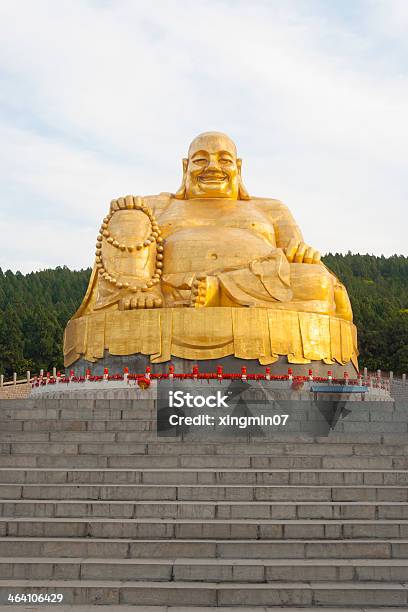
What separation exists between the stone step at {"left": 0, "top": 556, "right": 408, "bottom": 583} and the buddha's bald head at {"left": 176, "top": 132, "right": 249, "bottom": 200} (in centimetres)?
912

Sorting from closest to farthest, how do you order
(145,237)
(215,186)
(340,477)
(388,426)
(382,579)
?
1. (382,579)
2. (340,477)
3. (388,426)
4. (145,237)
5. (215,186)

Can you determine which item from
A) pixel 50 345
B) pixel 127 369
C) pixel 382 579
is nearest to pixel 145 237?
pixel 127 369

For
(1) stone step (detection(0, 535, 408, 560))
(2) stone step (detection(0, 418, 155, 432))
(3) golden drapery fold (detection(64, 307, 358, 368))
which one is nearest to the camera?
Result: (1) stone step (detection(0, 535, 408, 560))

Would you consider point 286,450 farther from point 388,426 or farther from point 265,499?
point 388,426

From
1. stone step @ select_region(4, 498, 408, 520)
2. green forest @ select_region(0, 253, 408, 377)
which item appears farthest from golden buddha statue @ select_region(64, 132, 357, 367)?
green forest @ select_region(0, 253, 408, 377)

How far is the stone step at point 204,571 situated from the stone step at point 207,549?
21 centimetres

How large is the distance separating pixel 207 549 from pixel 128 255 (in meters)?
7.10

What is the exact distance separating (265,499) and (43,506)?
1700 mm

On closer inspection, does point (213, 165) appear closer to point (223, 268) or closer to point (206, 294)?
point (223, 268)

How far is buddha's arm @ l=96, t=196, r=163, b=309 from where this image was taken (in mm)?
11531

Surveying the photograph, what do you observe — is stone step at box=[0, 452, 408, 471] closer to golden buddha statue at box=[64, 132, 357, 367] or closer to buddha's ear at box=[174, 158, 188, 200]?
golden buddha statue at box=[64, 132, 357, 367]

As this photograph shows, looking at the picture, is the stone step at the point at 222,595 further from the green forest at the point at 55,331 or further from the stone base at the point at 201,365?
the green forest at the point at 55,331

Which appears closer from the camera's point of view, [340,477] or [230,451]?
[340,477]

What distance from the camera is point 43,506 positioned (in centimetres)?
564
